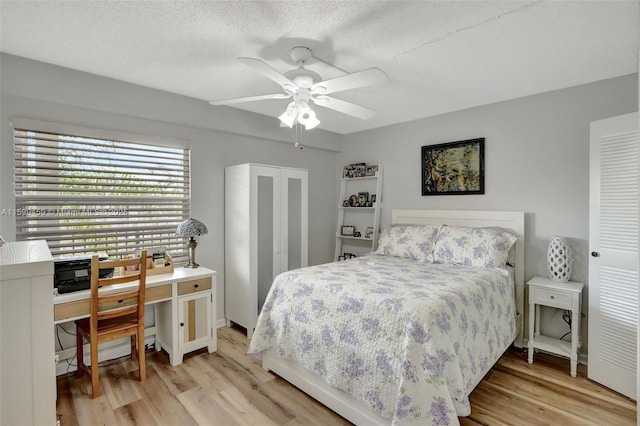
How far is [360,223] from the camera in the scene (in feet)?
15.1

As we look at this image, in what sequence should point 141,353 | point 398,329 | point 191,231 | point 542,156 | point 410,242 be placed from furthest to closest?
1. point 410,242
2. point 542,156
3. point 191,231
4. point 141,353
5. point 398,329

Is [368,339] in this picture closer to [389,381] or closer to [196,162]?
[389,381]

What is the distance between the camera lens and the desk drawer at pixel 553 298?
104 inches

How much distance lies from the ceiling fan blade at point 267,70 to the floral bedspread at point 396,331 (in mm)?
1401

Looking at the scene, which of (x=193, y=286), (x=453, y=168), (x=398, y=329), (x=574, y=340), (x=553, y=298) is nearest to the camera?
(x=398, y=329)

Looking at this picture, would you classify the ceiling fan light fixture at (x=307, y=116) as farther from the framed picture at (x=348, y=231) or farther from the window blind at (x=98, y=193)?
the framed picture at (x=348, y=231)

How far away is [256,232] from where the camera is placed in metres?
3.34

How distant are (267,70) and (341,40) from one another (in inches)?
22.2

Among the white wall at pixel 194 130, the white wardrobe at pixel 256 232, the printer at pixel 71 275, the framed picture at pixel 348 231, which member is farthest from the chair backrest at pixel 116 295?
the framed picture at pixel 348 231

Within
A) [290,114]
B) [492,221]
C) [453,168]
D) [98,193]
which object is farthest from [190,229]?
[492,221]

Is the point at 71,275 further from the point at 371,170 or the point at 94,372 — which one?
the point at 371,170

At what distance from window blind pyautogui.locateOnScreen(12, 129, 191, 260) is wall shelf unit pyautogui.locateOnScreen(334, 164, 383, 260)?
7.24 ft

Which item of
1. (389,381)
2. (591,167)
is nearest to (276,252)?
(389,381)

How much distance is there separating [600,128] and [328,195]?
10.4ft
